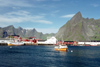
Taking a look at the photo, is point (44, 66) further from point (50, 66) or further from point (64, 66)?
point (64, 66)

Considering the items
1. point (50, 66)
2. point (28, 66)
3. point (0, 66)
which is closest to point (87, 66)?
point (50, 66)

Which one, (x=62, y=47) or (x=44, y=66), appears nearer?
(x=44, y=66)

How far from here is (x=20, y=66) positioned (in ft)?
178

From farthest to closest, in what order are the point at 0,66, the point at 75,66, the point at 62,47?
the point at 62,47 < the point at 75,66 < the point at 0,66

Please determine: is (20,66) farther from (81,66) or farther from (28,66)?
(81,66)

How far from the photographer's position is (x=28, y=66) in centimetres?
Result: 5506

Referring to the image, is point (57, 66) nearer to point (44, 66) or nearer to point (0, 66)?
point (44, 66)

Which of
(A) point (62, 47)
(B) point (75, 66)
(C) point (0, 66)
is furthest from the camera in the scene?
(A) point (62, 47)

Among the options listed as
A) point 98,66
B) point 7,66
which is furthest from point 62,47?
point 7,66

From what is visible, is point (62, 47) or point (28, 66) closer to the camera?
point (28, 66)

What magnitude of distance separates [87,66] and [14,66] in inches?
1087

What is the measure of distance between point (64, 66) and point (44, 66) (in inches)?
301

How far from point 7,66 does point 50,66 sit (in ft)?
51.8

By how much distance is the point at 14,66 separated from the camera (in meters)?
54.2
